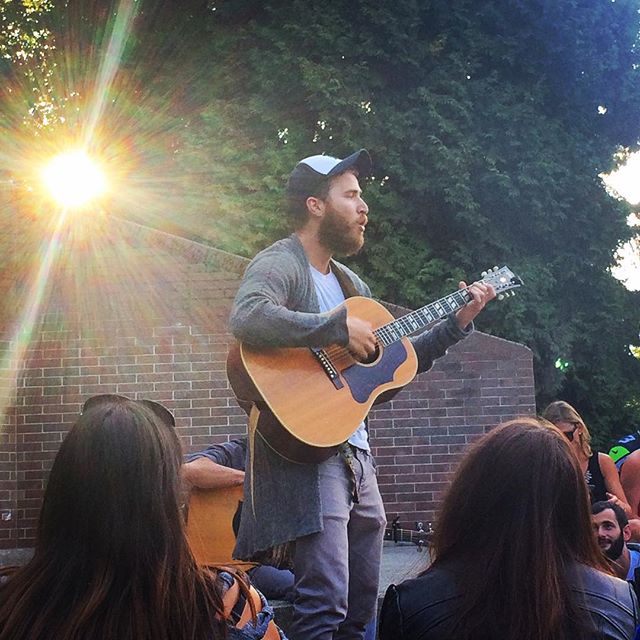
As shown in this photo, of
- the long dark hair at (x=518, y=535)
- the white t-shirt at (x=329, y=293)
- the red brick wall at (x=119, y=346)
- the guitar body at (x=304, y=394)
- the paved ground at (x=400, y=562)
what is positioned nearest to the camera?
the long dark hair at (x=518, y=535)

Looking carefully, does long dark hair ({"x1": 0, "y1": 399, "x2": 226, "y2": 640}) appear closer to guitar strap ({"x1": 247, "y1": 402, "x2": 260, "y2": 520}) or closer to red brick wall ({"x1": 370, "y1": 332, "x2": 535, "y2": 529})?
guitar strap ({"x1": 247, "y1": 402, "x2": 260, "y2": 520})

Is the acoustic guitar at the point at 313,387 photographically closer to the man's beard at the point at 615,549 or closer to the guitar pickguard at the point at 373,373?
the guitar pickguard at the point at 373,373

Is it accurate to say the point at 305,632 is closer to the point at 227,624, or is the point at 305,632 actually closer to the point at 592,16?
the point at 227,624

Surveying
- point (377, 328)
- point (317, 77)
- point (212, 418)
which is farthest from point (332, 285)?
point (317, 77)

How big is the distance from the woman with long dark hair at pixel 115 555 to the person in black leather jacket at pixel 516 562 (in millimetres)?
419

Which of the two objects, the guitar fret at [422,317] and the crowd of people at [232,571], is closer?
the crowd of people at [232,571]

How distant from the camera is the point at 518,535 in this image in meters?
1.80

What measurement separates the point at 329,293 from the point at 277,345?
463 mm

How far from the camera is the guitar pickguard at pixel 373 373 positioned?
2.90 meters

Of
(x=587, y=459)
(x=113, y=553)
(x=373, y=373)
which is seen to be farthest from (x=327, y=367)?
(x=587, y=459)

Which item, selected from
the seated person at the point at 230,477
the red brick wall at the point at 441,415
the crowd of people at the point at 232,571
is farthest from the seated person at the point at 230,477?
the red brick wall at the point at 441,415

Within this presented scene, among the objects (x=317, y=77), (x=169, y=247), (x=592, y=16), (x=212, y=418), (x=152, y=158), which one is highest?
(x=592, y=16)

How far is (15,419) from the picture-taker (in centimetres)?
638

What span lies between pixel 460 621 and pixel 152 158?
27.0 ft
